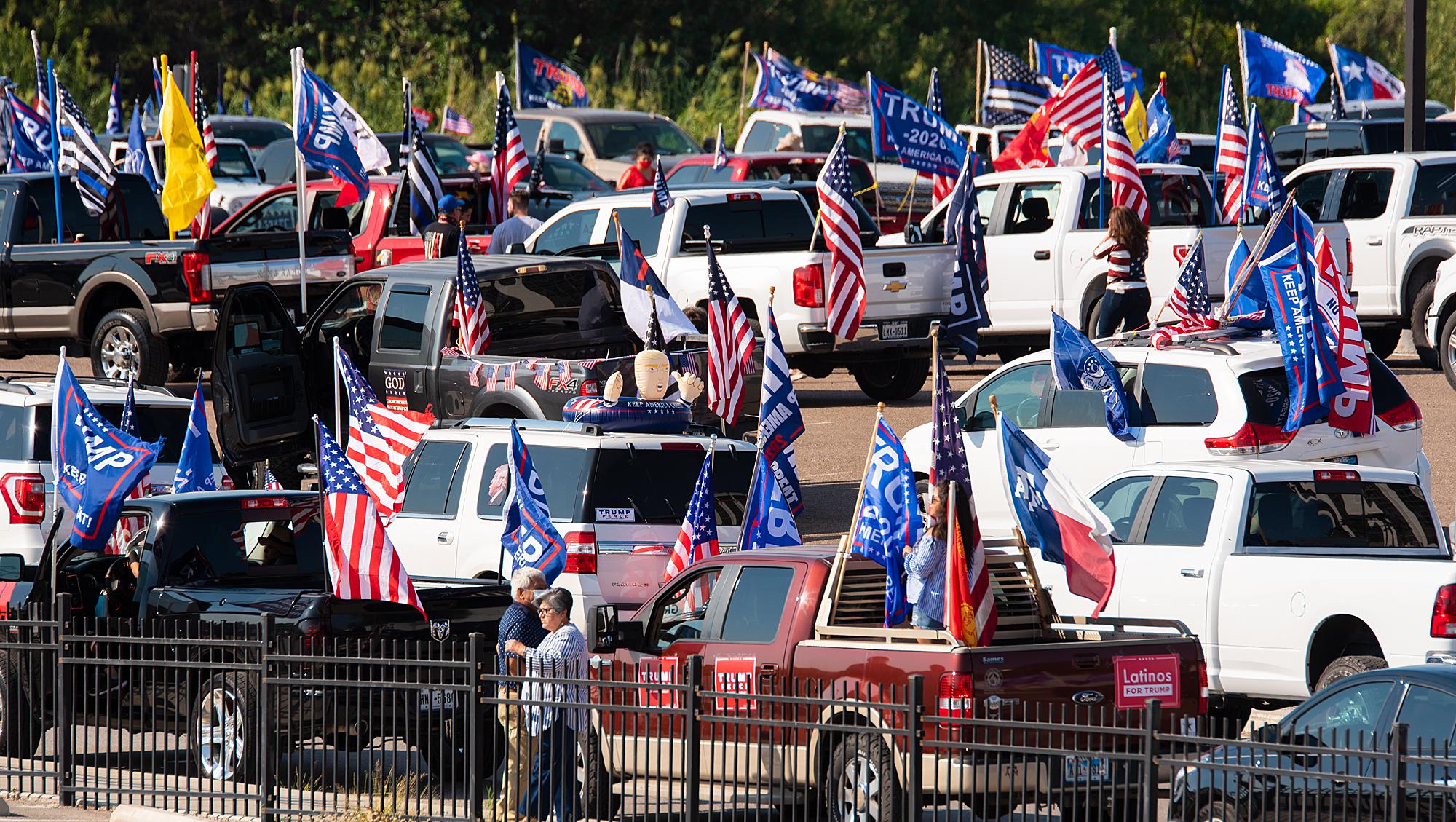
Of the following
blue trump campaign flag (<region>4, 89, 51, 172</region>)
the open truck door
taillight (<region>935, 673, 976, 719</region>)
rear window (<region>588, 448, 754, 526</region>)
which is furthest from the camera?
blue trump campaign flag (<region>4, 89, 51, 172</region>)

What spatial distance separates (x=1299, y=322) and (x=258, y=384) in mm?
7581

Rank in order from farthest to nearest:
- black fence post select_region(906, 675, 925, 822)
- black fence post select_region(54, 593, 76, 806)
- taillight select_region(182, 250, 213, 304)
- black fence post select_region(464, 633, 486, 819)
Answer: taillight select_region(182, 250, 213, 304)
black fence post select_region(54, 593, 76, 806)
black fence post select_region(464, 633, 486, 819)
black fence post select_region(906, 675, 925, 822)

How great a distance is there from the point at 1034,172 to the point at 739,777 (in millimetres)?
13683

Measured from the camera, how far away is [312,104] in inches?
866

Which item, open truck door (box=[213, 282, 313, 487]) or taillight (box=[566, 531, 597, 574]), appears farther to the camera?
open truck door (box=[213, 282, 313, 487])

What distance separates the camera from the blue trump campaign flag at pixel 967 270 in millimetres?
21109

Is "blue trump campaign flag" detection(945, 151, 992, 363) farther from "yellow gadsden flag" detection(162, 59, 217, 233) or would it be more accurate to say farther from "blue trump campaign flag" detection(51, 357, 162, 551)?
"blue trump campaign flag" detection(51, 357, 162, 551)

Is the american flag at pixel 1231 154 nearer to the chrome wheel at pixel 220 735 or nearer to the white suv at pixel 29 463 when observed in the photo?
the white suv at pixel 29 463

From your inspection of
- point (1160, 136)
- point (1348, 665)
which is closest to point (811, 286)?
point (1160, 136)

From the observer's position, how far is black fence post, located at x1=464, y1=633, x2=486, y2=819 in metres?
10.0

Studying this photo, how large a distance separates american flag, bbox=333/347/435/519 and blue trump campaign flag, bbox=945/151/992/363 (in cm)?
778

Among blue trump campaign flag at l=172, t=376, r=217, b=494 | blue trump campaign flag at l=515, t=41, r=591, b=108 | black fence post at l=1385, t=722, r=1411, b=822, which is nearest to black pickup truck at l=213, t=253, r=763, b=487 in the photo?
blue trump campaign flag at l=172, t=376, r=217, b=494

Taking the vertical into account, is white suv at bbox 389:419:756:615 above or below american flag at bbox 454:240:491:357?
below

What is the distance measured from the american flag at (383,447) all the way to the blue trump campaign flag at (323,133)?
788cm
